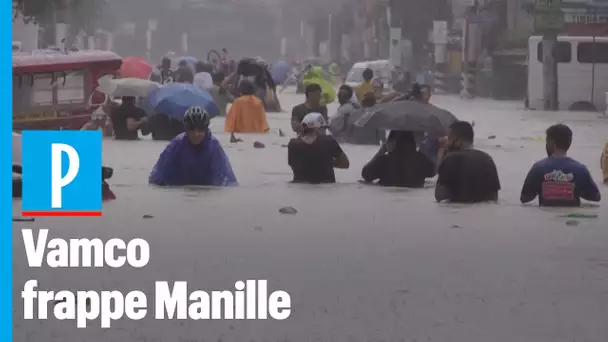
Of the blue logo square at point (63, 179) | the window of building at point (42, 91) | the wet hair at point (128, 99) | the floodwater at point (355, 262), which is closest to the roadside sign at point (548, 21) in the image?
the window of building at point (42, 91)

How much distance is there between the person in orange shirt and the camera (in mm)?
31766

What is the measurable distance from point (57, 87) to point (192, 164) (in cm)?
1401

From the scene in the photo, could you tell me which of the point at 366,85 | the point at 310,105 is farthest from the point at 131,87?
the point at 310,105

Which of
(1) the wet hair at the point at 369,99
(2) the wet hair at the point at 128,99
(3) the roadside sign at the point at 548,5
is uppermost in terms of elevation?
(3) the roadside sign at the point at 548,5

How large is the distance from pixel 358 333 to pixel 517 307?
1.43m

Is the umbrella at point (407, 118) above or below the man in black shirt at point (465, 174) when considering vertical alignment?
above

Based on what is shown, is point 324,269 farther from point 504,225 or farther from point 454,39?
point 454,39

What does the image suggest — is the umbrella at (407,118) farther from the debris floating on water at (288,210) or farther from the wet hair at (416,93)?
the wet hair at (416,93)

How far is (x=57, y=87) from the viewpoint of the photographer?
3148 cm

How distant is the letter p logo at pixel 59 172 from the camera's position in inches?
644

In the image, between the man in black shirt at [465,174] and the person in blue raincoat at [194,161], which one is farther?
the person in blue raincoat at [194,161]

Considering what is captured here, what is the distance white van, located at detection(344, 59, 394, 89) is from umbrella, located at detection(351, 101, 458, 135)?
38423 mm

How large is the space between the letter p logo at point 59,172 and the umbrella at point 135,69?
2587 centimetres

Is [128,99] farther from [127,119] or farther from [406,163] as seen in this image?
[406,163]
